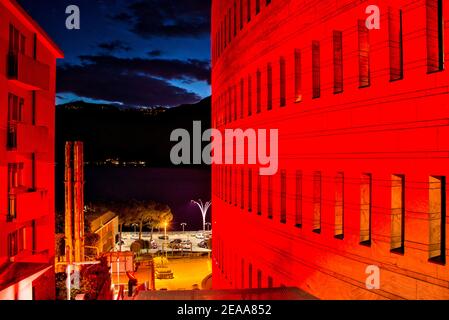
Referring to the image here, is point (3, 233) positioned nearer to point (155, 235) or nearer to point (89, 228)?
point (89, 228)

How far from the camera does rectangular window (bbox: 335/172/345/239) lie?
13.3m

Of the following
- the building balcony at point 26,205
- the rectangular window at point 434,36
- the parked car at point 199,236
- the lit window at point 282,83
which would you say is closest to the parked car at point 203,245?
the parked car at point 199,236

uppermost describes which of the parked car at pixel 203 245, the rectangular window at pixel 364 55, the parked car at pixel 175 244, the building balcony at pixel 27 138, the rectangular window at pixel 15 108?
the rectangular window at pixel 364 55

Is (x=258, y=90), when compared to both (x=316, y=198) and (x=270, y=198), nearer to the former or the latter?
(x=270, y=198)

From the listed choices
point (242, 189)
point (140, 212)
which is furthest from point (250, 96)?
point (140, 212)

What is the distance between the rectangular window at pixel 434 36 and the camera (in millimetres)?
9961

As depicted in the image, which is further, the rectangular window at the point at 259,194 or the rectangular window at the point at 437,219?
the rectangular window at the point at 259,194

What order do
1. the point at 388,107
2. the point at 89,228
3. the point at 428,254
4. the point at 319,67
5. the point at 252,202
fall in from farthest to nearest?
1. the point at 89,228
2. the point at 252,202
3. the point at 319,67
4. the point at 388,107
5. the point at 428,254

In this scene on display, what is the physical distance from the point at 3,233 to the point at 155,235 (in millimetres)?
45682

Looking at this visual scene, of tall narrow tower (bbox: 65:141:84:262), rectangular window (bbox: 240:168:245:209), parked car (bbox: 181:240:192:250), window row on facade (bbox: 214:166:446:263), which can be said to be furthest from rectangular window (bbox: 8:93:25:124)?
parked car (bbox: 181:240:192:250)

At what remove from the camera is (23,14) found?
1627cm

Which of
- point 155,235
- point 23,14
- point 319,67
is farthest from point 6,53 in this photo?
point 155,235

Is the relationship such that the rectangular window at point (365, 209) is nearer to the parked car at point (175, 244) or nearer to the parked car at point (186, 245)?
the parked car at point (175, 244)

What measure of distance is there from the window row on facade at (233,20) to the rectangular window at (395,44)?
A: 7959 mm
